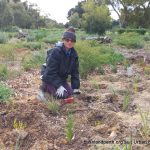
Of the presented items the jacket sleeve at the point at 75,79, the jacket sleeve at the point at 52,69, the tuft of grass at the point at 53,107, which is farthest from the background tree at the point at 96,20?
the tuft of grass at the point at 53,107

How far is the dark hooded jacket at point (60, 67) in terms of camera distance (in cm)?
579

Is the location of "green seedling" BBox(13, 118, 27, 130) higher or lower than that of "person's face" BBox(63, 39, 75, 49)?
lower

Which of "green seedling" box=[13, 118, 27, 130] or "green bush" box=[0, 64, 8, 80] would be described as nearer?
"green seedling" box=[13, 118, 27, 130]

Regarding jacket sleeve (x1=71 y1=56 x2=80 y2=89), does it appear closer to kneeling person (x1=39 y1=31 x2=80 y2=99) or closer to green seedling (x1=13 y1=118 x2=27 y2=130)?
kneeling person (x1=39 y1=31 x2=80 y2=99)

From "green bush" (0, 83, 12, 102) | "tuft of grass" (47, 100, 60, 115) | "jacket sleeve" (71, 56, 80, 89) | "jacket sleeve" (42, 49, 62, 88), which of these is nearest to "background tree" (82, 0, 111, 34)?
"jacket sleeve" (71, 56, 80, 89)

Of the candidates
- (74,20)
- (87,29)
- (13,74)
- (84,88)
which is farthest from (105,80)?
(74,20)

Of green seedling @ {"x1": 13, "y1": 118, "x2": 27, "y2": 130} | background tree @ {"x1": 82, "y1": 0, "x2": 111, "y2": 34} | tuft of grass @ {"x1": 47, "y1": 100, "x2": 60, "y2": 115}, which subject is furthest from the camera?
background tree @ {"x1": 82, "y1": 0, "x2": 111, "y2": 34}

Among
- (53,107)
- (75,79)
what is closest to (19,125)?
(53,107)

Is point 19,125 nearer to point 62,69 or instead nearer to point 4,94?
point 4,94

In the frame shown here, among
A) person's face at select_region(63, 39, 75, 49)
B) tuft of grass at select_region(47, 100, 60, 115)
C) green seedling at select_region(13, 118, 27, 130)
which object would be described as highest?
person's face at select_region(63, 39, 75, 49)

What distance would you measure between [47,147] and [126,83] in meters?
3.48

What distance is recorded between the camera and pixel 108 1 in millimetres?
43375

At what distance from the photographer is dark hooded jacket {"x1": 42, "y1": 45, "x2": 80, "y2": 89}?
5785 mm

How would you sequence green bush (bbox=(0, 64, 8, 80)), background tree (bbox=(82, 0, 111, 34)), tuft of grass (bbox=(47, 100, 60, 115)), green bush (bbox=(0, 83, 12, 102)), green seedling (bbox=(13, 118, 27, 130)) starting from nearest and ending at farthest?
green seedling (bbox=(13, 118, 27, 130)) → tuft of grass (bbox=(47, 100, 60, 115)) → green bush (bbox=(0, 83, 12, 102)) → green bush (bbox=(0, 64, 8, 80)) → background tree (bbox=(82, 0, 111, 34))
